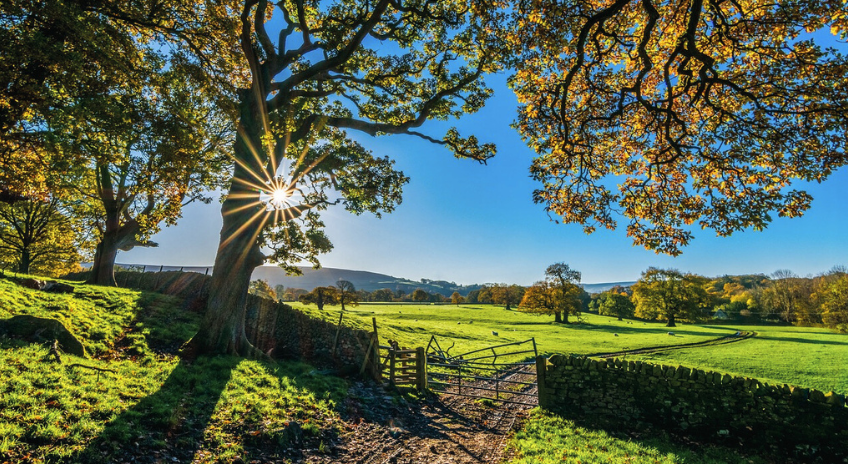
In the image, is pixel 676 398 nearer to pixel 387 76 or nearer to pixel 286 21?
pixel 387 76

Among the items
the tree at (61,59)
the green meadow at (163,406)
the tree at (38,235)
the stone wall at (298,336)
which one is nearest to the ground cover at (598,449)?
the green meadow at (163,406)

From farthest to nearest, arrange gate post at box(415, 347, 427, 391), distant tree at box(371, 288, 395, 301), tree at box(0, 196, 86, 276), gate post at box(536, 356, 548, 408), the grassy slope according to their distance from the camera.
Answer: distant tree at box(371, 288, 395, 301)
tree at box(0, 196, 86, 276)
gate post at box(415, 347, 427, 391)
gate post at box(536, 356, 548, 408)
the grassy slope

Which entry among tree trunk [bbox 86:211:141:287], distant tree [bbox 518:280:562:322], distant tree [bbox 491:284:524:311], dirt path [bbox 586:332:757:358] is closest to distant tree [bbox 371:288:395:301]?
distant tree [bbox 491:284:524:311]

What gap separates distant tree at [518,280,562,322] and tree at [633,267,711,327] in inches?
671

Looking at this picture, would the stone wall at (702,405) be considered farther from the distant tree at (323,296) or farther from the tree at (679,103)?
the distant tree at (323,296)

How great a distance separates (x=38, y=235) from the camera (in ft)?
101

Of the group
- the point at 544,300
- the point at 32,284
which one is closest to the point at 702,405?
the point at 32,284

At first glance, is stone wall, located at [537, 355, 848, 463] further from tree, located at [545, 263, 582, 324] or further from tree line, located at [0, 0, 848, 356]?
tree, located at [545, 263, 582, 324]

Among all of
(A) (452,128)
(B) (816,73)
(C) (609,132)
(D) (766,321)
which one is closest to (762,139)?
(B) (816,73)

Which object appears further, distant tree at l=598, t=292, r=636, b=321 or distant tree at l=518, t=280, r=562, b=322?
distant tree at l=598, t=292, r=636, b=321

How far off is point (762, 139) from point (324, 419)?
44.4 feet

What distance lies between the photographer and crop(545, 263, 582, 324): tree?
58812mm

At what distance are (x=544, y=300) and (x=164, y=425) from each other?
2434 inches

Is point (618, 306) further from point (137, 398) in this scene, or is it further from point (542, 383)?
point (137, 398)
